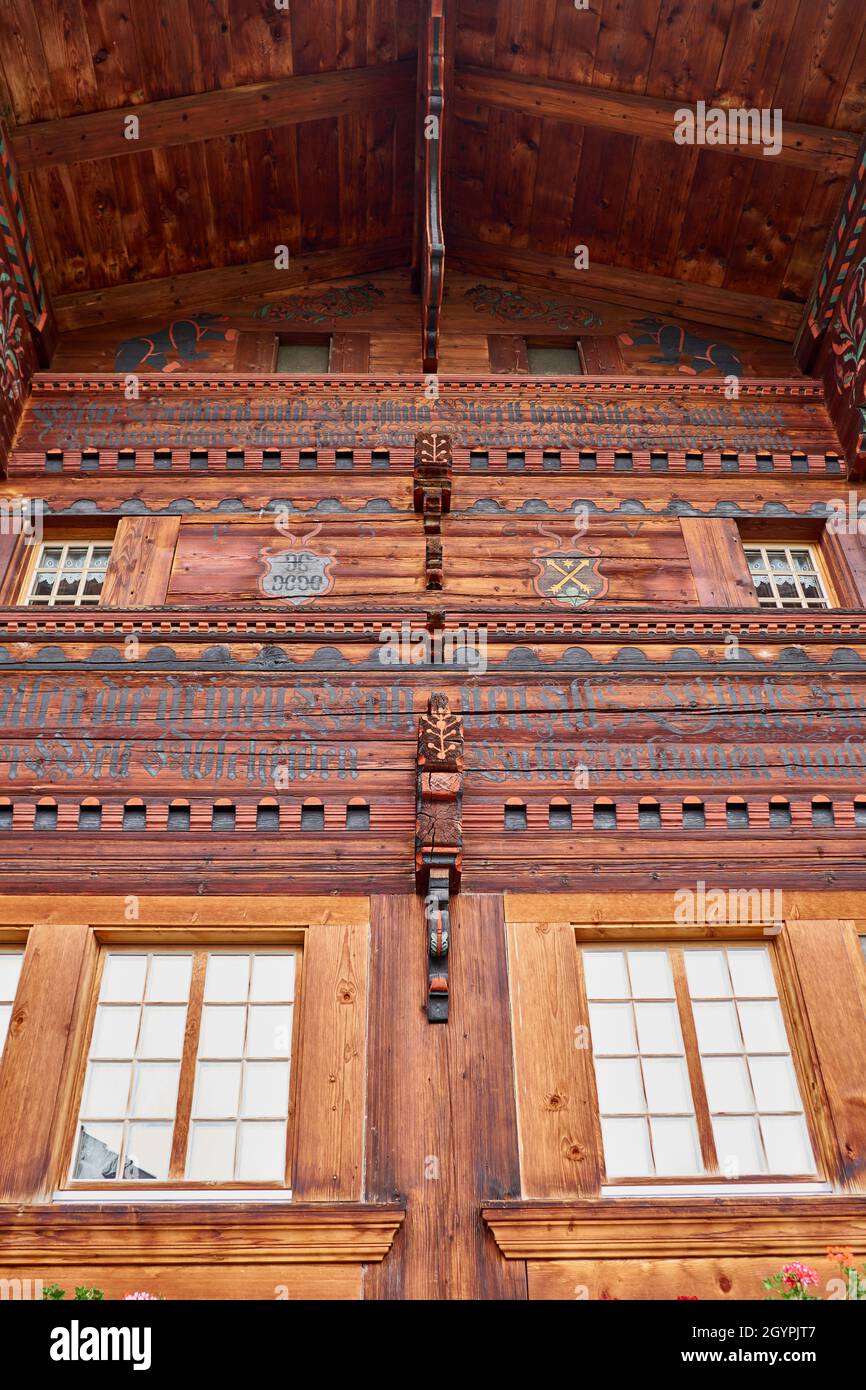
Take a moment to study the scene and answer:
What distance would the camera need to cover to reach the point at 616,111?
10.1 metres

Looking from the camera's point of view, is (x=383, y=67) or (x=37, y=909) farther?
(x=383, y=67)

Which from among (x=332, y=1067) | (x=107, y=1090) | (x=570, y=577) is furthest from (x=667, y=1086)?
(x=570, y=577)

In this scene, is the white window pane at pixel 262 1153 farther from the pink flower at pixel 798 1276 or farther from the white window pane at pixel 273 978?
the pink flower at pixel 798 1276

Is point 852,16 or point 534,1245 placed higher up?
point 852,16

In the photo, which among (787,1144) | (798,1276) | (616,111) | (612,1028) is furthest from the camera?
(616,111)

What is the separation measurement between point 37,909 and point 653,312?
729cm

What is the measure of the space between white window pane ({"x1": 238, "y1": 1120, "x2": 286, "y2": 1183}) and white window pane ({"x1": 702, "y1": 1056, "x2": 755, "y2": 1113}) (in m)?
2.02

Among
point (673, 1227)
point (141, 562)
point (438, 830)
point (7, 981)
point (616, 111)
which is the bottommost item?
point (673, 1227)

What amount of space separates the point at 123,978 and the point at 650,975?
8.71 ft

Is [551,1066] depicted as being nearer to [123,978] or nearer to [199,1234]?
[199,1234]
